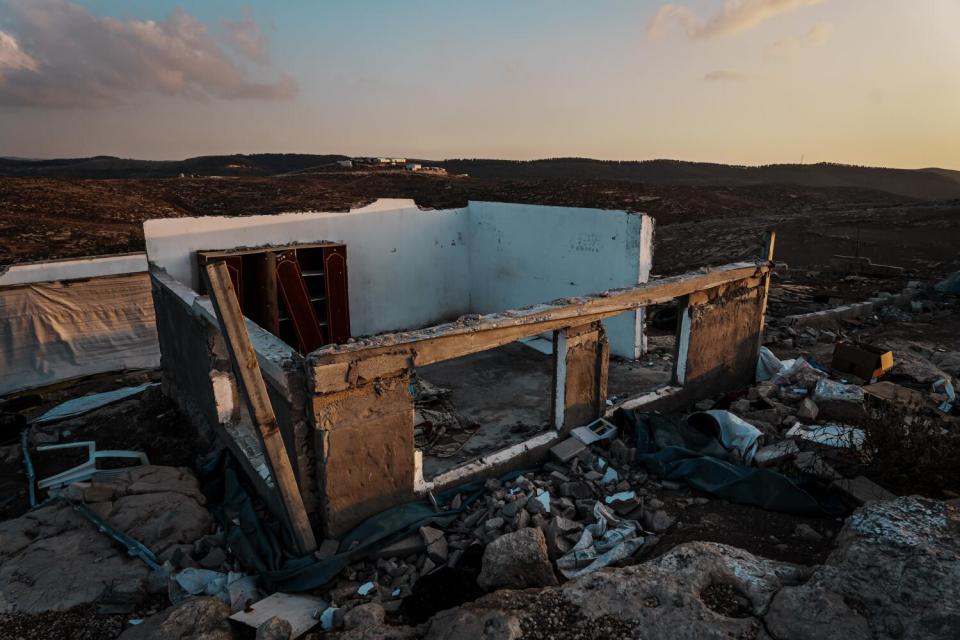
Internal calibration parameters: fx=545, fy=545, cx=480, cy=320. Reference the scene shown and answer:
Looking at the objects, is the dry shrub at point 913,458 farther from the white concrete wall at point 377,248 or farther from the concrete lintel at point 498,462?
the white concrete wall at point 377,248

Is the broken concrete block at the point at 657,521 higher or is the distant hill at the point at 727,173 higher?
the distant hill at the point at 727,173

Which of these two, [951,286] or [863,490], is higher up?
[951,286]

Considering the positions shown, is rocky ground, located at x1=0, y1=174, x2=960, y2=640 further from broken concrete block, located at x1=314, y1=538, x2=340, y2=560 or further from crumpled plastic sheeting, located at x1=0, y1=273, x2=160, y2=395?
crumpled plastic sheeting, located at x1=0, y1=273, x2=160, y2=395

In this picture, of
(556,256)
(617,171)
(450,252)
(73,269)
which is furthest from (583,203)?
(617,171)

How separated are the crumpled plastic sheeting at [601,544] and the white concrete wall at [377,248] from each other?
7657 mm

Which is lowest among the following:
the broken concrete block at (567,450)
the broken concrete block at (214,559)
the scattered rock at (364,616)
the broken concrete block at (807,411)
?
the broken concrete block at (214,559)

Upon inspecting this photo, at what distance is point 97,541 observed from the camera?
15.9ft

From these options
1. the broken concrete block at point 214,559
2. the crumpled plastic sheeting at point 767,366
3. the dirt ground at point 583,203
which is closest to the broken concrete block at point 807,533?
the crumpled plastic sheeting at point 767,366

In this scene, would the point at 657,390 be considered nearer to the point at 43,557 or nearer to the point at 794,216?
the point at 43,557

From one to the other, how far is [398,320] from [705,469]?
790 centimetres

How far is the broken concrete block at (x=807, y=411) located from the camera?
6.68m

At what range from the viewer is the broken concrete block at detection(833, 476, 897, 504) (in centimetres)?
480

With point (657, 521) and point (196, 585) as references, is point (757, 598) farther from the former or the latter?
point (196, 585)

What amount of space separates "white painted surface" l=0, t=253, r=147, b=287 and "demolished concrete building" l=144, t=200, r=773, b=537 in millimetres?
2537
